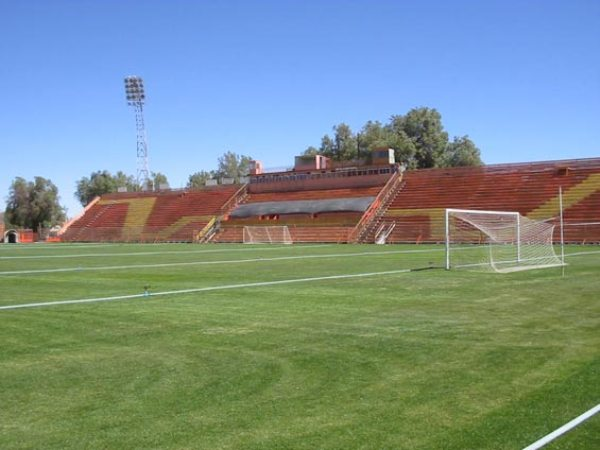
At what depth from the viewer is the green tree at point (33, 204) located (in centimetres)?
9812

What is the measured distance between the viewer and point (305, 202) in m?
60.5

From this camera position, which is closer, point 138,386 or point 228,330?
point 138,386

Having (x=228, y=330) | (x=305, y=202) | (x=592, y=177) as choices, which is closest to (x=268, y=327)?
(x=228, y=330)

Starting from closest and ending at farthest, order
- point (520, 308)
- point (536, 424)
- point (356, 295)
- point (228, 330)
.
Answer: point (536, 424), point (228, 330), point (520, 308), point (356, 295)

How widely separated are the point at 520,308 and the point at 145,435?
26.6 ft

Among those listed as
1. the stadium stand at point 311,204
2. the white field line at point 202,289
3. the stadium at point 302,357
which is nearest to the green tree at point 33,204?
the stadium stand at point 311,204

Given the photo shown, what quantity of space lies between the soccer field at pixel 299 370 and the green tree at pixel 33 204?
91.1 meters

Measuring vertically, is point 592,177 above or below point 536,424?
above

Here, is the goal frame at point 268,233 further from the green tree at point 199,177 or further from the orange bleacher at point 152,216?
the green tree at point 199,177

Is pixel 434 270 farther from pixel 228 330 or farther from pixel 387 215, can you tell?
pixel 387 215

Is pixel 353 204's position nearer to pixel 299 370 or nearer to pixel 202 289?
pixel 202 289

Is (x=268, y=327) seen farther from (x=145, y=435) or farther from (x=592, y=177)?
(x=592, y=177)

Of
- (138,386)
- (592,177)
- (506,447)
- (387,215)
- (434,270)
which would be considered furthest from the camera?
(387,215)

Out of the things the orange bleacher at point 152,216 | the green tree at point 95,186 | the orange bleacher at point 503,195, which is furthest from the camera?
the green tree at point 95,186
